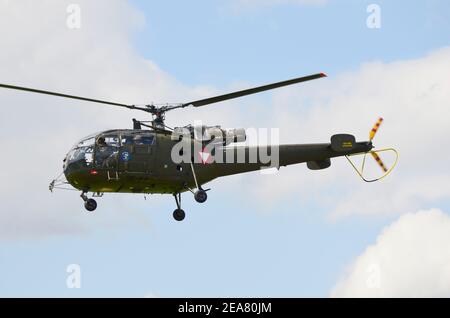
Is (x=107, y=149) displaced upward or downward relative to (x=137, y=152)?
upward

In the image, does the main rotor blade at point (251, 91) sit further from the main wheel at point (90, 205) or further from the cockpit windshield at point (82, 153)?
the main wheel at point (90, 205)

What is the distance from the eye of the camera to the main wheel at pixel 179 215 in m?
51.1

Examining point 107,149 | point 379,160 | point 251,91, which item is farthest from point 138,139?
point 379,160

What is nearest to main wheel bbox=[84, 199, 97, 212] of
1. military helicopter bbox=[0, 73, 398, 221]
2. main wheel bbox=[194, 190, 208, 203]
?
military helicopter bbox=[0, 73, 398, 221]

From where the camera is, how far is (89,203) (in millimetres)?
49625

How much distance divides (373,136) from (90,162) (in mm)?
14775

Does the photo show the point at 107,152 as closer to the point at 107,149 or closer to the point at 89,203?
the point at 107,149

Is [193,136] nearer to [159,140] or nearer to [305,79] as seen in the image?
[159,140]

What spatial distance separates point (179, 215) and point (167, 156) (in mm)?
3320

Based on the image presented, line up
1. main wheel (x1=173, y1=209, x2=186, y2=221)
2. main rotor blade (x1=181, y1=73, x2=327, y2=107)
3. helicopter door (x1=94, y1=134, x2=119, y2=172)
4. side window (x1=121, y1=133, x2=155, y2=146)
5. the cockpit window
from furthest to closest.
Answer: main wheel (x1=173, y1=209, x2=186, y2=221) → side window (x1=121, y1=133, x2=155, y2=146) → the cockpit window → helicopter door (x1=94, y1=134, x2=119, y2=172) → main rotor blade (x1=181, y1=73, x2=327, y2=107)

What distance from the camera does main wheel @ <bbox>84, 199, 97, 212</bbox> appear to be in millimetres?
49594

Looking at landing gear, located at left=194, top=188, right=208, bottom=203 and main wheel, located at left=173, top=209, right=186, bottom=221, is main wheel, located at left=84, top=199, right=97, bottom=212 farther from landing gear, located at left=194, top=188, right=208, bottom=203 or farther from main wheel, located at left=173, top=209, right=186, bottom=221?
landing gear, located at left=194, top=188, right=208, bottom=203

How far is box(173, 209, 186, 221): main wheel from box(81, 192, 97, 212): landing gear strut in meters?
4.16
